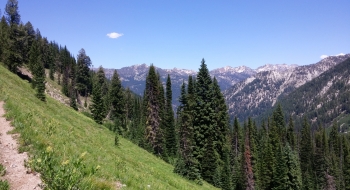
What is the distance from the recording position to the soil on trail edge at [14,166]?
7484mm

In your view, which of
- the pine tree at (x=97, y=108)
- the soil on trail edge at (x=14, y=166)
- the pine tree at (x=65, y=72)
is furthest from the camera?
the pine tree at (x=65, y=72)

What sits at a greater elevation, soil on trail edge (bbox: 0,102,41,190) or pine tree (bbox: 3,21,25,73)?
pine tree (bbox: 3,21,25,73)

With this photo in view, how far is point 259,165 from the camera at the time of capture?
65375 mm

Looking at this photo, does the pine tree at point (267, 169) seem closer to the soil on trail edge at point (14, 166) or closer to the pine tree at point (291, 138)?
the pine tree at point (291, 138)

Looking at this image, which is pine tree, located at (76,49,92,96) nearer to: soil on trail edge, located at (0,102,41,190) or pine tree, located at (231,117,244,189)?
pine tree, located at (231,117,244,189)

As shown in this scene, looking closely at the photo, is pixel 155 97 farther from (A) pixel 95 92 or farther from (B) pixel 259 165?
(B) pixel 259 165

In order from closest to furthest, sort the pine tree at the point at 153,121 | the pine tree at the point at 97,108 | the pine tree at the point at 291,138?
1. the pine tree at the point at 97,108
2. the pine tree at the point at 153,121
3. the pine tree at the point at 291,138

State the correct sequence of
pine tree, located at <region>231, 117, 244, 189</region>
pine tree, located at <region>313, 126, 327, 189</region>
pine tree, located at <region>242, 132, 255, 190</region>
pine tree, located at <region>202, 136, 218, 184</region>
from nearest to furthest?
pine tree, located at <region>202, 136, 218, 184</region>
pine tree, located at <region>242, 132, 255, 190</region>
pine tree, located at <region>231, 117, 244, 189</region>
pine tree, located at <region>313, 126, 327, 189</region>

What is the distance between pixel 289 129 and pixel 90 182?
104333 mm

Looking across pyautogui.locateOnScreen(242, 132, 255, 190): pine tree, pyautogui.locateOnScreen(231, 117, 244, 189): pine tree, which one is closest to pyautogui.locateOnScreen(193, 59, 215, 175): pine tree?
pyautogui.locateOnScreen(242, 132, 255, 190): pine tree

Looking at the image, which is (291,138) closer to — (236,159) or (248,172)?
(236,159)

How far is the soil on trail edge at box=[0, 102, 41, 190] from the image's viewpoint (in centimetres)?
748

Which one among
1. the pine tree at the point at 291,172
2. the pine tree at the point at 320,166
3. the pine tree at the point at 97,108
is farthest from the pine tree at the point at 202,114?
the pine tree at the point at 320,166

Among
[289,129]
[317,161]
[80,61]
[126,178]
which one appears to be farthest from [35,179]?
[317,161]
